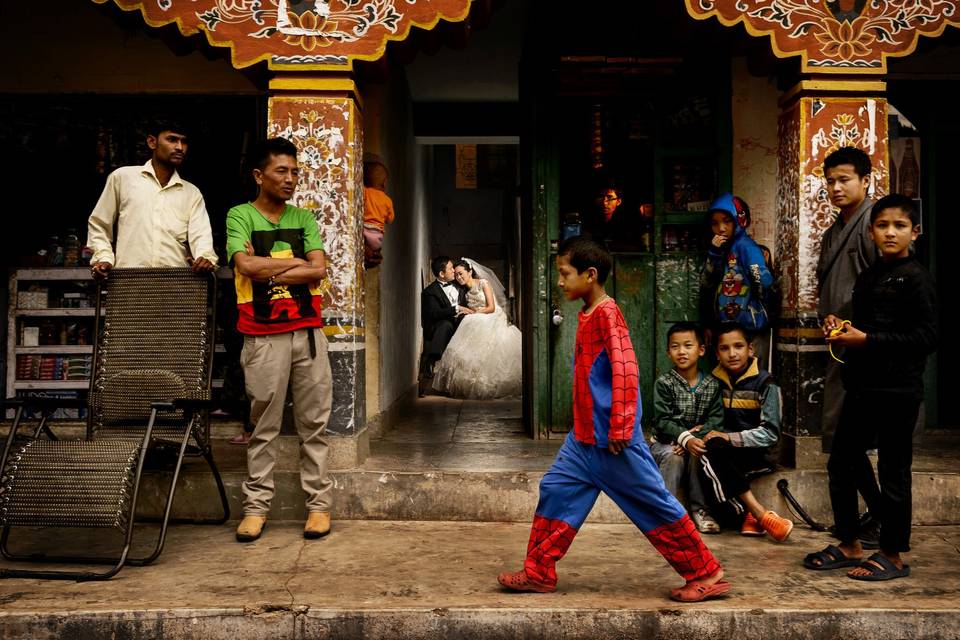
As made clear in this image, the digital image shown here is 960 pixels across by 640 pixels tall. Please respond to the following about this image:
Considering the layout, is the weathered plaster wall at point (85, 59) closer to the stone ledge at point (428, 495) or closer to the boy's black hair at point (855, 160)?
the stone ledge at point (428, 495)

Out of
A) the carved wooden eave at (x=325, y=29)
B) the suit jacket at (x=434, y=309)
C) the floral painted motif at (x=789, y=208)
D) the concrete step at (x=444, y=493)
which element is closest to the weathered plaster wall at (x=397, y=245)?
the suit jacket at (x=434, y=309)

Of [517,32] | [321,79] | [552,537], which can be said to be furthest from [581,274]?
[517,32]

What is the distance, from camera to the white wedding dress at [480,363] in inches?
414

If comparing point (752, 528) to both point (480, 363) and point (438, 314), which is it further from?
point (438, 314)

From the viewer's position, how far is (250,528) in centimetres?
476

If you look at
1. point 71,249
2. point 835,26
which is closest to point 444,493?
point 835,26

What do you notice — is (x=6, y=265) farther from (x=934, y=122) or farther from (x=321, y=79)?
(x=934, y=122)

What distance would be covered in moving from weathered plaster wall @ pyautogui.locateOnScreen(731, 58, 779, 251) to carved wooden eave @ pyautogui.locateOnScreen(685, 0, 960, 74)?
1.32 metres

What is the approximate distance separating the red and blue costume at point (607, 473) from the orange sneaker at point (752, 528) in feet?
4.29

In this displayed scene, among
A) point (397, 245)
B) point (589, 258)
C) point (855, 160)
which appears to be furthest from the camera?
point (397, 245)

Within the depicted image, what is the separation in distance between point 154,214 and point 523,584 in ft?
10.7

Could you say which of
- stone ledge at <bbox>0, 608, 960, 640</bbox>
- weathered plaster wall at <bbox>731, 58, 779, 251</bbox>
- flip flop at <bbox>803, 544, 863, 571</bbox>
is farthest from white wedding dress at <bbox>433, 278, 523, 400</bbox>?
stone ledge at <bbox>0, 608, 960, 640</bbox>

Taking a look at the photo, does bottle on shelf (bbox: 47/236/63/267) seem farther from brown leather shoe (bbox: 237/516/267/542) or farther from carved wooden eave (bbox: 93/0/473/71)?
brown leather shoe (bbox: 237/516/267/542)

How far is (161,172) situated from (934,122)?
19.9 feet
